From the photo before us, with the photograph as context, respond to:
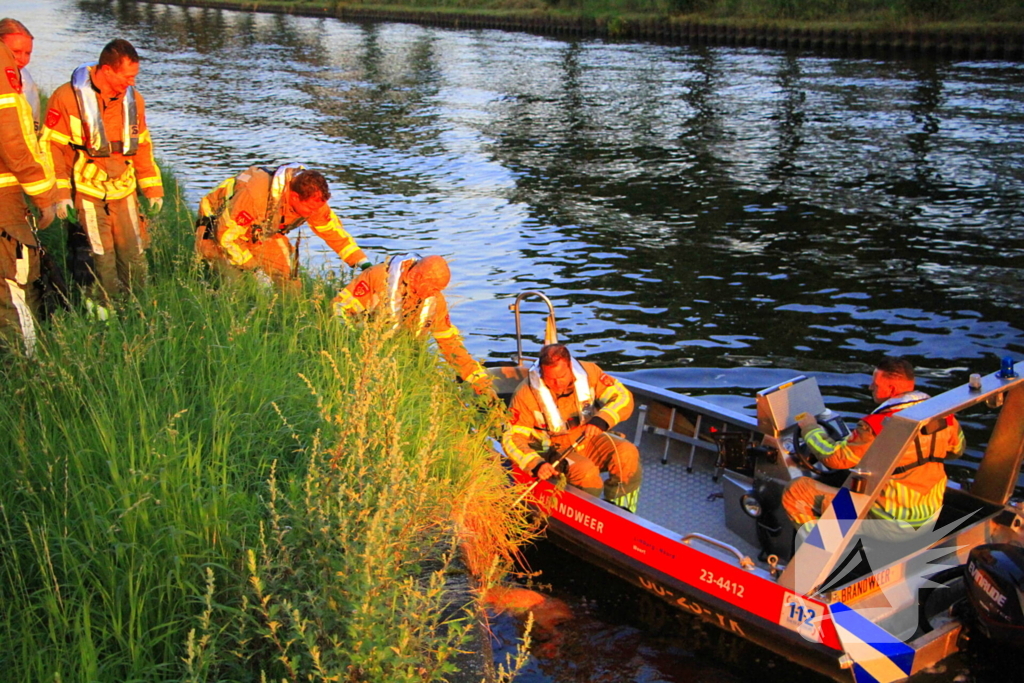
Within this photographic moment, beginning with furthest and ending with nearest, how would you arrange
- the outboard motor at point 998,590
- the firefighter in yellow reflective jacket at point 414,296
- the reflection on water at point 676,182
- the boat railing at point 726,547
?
the reflection on water at point 676,182
the firefighter in yellow reflective jacket at point 414,296
the boat railing at point 726,547
the outboard motor at point 998,590

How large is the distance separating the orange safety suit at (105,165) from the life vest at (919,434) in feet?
17.4

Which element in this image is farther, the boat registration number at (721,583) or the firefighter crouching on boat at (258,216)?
the firefighter crouching on boat at (258,216)

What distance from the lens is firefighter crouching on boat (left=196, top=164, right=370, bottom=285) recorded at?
7.64m

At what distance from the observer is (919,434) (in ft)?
19.5

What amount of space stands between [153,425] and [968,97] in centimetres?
2661

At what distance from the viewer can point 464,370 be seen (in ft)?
24.6

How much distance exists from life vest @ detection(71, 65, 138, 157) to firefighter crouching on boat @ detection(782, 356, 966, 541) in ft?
18.8

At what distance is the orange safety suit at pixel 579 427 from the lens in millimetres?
7156

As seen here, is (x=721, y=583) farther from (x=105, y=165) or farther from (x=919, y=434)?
(x=105, y=165)

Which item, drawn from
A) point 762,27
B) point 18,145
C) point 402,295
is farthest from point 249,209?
point 762,27

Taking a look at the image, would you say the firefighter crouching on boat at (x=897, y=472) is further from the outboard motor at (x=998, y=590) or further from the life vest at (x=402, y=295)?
the life vest at (x=402, y=295)

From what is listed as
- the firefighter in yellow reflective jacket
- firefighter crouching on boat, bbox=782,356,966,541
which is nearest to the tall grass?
firefighter crouching on boat, bbox=782,356,966,541

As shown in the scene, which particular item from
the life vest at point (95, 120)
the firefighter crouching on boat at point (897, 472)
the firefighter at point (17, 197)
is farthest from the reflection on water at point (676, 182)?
the firefighter at point (17, 197)

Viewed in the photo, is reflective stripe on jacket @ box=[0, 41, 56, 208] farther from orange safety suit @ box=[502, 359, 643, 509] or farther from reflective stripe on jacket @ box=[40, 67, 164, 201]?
orange safety suit @ box=[502, 359, 643, 509]
